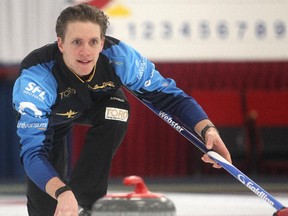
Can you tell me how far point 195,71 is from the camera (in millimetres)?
8680

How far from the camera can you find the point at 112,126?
3.69 meters

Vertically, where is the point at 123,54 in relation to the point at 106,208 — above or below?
above

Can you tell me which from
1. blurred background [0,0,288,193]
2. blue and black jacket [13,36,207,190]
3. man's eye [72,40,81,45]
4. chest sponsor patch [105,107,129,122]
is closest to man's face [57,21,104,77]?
man's eye [72,40,81,45]

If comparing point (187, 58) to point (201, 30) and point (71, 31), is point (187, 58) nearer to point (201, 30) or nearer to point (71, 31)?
point (201, 30)

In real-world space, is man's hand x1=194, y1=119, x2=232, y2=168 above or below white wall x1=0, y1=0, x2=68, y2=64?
below

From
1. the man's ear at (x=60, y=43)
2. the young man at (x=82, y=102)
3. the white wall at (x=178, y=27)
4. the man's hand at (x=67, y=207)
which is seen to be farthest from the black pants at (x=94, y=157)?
the white wall at (x=178, y=27)

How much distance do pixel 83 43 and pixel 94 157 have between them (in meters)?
0.69

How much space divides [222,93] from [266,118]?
0.58 m

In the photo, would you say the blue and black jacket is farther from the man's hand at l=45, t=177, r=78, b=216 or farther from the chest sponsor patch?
the man's hand at l=45, t=177, r=78, b=216

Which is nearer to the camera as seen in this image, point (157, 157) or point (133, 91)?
point (133, 91)

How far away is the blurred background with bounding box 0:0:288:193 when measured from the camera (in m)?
8.43

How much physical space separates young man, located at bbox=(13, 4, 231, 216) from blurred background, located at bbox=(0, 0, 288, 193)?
4.64 metres

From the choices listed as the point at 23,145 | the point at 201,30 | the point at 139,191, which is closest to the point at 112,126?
the point at 23,145

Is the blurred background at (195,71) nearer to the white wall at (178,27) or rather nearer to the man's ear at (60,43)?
the white wall at (178,27)
